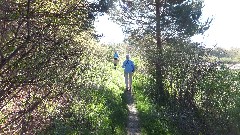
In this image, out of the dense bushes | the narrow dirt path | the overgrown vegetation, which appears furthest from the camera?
the dense bushes

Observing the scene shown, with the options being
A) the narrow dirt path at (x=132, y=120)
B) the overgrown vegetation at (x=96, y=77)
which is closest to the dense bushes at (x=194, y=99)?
the overgrown vegetation at (x=96, y=77)

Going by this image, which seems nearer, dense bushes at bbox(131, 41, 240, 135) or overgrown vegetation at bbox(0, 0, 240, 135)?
overgrown vegetation at bbox(0, 0, 240, 135)

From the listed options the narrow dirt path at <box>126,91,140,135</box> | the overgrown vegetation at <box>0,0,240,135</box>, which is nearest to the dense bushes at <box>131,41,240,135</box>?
the overgrown vegetation at <box>0,0,240,135</box>

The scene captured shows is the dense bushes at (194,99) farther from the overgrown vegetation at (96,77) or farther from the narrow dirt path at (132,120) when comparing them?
the narrow dirt path at (132,120)

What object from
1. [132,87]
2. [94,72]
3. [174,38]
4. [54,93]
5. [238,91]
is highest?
[174,38]

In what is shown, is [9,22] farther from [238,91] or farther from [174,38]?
[174,38]

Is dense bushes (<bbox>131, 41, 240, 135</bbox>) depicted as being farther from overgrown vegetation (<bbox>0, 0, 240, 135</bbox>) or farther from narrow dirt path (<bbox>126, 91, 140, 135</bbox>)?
narrow dirt path (<bbox>126, 91, 140, 135</bbox>)

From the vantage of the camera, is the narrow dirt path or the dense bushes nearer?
the narrow dirt path

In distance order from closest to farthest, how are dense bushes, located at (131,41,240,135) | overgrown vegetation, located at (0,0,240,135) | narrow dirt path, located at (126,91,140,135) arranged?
overgrown vegetation, located at (0,0,240,135) → narrow dirt path, located at (126,91,140,135) → dense bushes, located at (131,41,240,135)

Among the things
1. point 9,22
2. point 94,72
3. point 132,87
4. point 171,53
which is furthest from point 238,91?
point 9,22

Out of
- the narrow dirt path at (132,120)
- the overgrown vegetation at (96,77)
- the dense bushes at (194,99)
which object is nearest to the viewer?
the overgrown vegetation at (96,77)

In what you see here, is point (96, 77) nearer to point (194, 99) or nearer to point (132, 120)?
point (132, 120)

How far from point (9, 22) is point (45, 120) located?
4054 mm

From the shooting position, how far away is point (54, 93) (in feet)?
25.8
